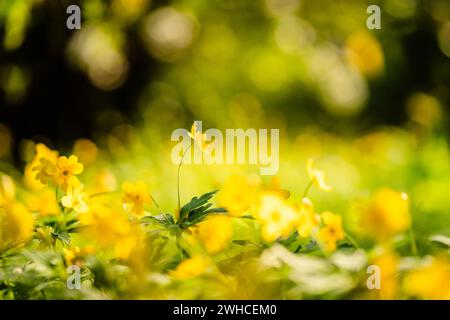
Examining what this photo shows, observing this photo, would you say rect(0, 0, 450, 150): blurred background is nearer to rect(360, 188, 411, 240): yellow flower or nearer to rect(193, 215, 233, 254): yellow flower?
rect(193, 215, 233, 254): yellow flower

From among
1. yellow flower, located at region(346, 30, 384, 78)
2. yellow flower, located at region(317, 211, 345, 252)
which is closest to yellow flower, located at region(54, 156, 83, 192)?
yellow flower, located at region(317, 211, 345, 252)

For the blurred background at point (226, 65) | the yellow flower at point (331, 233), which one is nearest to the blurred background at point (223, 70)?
the blurred background at point (226, 65)

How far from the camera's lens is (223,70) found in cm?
448

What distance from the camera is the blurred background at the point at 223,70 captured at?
4035mm

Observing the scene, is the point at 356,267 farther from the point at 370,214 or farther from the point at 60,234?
the point at 60,234

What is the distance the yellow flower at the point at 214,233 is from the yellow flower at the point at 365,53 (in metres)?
3.06

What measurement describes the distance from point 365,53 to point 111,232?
3.41 meters

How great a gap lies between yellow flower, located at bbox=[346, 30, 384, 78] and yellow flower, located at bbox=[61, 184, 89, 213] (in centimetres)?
305

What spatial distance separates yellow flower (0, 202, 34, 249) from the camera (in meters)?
1.23

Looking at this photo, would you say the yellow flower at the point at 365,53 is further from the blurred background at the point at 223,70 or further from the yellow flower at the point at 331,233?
the yellow flower at the point at 331,233

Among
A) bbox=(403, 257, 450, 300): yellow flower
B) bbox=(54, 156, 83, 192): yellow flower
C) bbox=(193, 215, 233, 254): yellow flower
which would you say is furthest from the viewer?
bbox=(54, 156, 83, 192): yellow flower

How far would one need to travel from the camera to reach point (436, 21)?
4.18 meters

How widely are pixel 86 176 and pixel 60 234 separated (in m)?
1.48

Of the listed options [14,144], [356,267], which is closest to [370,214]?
[356,267]
